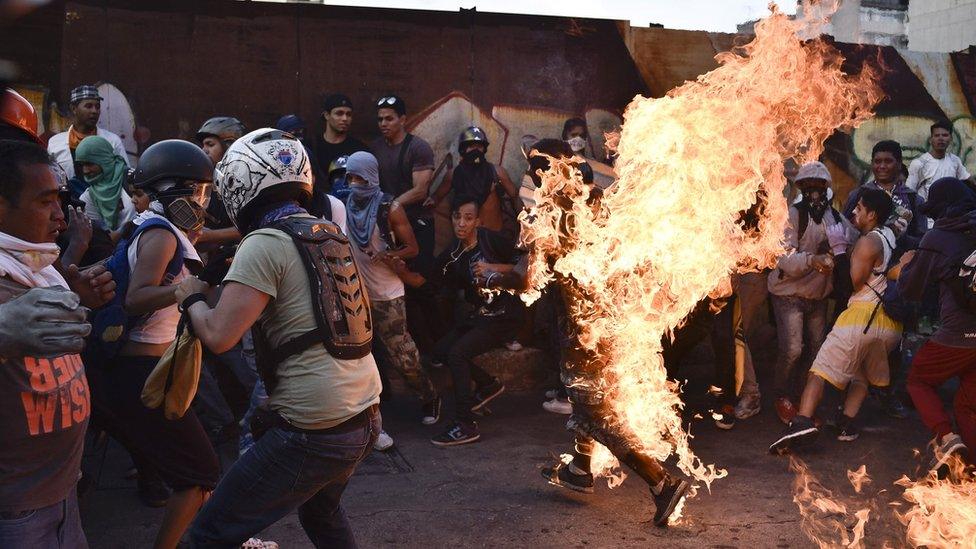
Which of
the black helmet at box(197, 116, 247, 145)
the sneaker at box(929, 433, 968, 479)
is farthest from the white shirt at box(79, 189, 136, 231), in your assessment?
the sneaker at box(929, 433, 968, 479)

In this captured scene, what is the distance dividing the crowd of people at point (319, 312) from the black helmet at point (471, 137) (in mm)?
23

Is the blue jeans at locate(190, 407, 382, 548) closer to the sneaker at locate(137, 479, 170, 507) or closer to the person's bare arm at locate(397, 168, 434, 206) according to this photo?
the sneaker at locate(137, 479, 170, 507)

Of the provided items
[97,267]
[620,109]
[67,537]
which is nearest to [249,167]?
[97,267]

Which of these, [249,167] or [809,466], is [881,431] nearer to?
[809,466]

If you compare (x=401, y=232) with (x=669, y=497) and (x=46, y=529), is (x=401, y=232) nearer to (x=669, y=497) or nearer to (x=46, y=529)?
(x=669, y=497)

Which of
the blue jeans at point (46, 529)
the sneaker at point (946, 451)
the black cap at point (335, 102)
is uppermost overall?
the black cap at point (335, 102)

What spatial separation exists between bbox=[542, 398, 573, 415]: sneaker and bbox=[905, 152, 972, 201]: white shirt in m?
5.04

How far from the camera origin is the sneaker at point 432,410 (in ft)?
25.0

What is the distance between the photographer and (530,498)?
593cm

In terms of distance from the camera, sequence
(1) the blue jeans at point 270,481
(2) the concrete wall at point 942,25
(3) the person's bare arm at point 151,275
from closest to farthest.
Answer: (1) the blue jeans at point 270,481
(3) the person's bare arm at point 151,275
(2) the concrete wall at point 942,25

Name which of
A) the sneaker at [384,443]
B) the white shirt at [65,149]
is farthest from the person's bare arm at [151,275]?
the white shirt at [65,149]

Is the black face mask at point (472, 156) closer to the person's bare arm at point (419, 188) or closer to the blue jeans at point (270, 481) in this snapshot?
the person's bare arm at point (419, 188)

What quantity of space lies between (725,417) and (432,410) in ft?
8.52

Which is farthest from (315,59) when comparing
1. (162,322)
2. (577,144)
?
(162,322)
